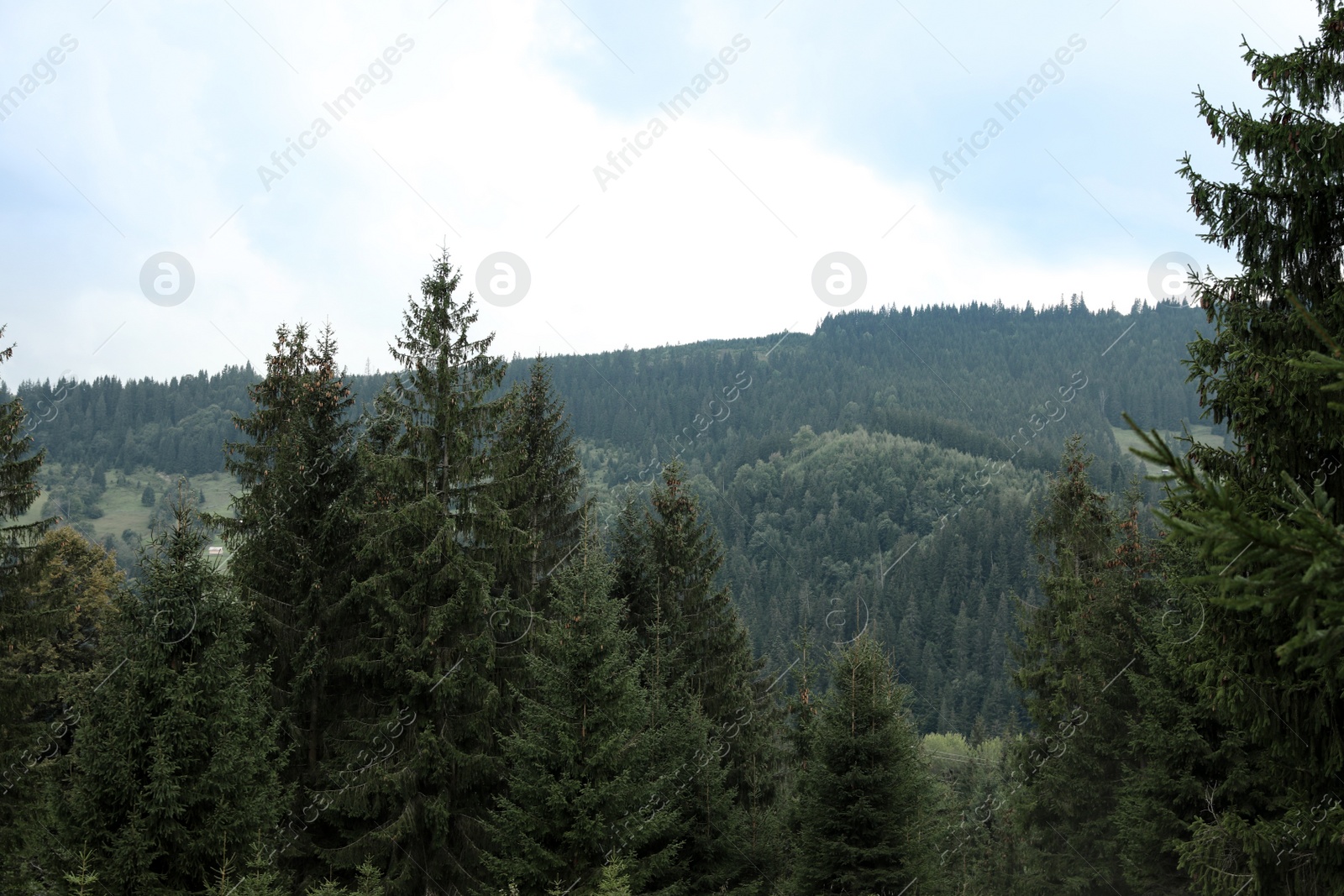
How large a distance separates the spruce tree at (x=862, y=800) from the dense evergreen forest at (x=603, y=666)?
66mm

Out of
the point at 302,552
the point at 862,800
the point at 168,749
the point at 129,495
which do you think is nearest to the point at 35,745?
the point at 302,552

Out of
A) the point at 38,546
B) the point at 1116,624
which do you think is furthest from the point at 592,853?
the point at 1116,624

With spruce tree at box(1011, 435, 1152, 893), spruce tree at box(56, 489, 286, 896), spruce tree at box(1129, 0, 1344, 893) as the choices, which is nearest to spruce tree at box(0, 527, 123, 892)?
spruce tree at box(56, 489, 286, 896)

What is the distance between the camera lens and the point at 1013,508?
149 metres

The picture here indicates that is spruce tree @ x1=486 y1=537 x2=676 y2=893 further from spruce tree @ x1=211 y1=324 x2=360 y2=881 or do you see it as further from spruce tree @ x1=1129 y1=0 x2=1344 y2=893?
spruce tree @ x1=1129 y1=0 x2=1344 y2=893

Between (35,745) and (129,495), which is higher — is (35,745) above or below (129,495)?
below

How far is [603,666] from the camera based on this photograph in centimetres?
1466

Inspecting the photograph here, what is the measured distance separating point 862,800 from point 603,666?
564 cm

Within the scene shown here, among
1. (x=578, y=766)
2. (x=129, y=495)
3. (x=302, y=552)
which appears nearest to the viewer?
(x=578, y=766)

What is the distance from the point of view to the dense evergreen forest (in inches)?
298

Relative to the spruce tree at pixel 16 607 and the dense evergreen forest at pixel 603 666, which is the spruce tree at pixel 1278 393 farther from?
the spruce tree at pixel 16 607

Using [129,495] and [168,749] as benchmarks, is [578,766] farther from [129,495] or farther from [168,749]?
[129,495]

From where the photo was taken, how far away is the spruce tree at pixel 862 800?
16.1 metres

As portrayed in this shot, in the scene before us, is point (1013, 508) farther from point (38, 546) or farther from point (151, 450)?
point (151, 450)
